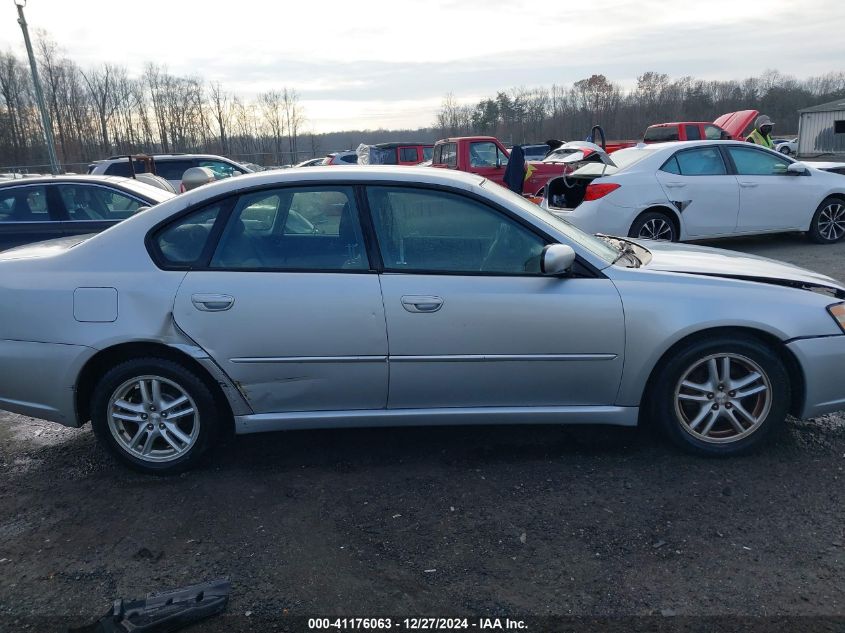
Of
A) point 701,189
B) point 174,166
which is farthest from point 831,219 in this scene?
point 174,166

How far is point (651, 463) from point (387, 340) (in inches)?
62.4

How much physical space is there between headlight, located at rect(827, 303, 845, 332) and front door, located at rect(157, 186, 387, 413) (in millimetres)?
2380

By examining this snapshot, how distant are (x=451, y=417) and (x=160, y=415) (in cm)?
158

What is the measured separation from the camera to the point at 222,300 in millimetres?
3236

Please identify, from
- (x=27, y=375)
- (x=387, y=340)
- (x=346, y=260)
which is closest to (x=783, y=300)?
(x=387, y=340)

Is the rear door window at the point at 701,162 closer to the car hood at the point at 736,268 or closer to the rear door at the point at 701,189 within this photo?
the rear door at the point at 701,189

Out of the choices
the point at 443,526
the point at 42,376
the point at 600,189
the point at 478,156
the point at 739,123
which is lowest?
the point at 443,526

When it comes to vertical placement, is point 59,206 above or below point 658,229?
above

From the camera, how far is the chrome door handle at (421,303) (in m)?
3.21

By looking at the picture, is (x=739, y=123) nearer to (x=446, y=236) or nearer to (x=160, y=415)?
(x=446, y=236)

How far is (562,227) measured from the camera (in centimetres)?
359

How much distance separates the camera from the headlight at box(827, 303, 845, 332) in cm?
333

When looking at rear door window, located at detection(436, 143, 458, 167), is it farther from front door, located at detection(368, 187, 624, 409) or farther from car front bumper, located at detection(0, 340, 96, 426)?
car front bumper, located at detection(0, 340, 96, 426)

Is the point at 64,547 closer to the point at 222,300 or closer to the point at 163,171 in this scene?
the point at 222,300
